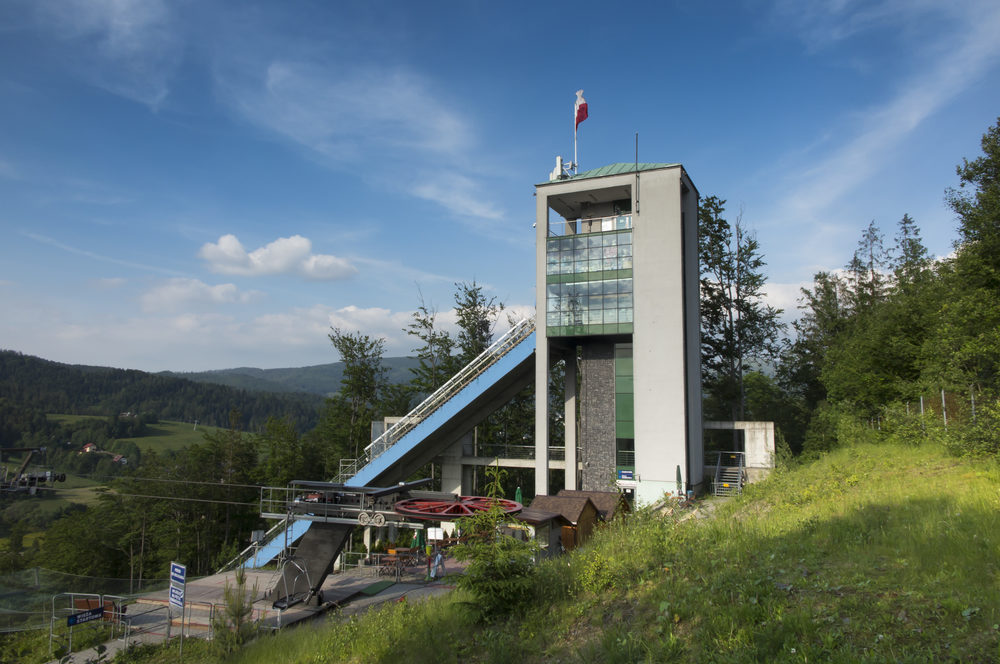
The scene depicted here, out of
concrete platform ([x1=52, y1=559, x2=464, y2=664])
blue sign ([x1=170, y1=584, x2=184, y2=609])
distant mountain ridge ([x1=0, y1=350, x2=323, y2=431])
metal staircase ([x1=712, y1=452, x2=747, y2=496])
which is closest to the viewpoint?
blue sign ([x1=170, y1=584, x2=184, y2=609])

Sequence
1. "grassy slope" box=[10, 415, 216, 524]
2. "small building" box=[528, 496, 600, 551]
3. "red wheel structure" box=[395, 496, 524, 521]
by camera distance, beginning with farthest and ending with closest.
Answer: "grassy slope" box=[10, 415, 216, 524], "small building" box=[528, 496, 600, 551], "red wheel structure" box=[395, 496, 524, 521]

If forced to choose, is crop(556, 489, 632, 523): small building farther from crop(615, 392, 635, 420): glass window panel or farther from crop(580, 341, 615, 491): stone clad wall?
crop(615, 392, 635, 420): glass window panel

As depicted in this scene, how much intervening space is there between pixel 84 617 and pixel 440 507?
31.1 ft

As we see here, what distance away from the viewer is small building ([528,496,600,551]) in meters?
19.3

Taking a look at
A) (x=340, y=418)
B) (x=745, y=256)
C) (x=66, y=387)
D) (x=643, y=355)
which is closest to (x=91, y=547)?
(x=340, y=418)

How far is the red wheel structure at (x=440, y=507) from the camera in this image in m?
14.9

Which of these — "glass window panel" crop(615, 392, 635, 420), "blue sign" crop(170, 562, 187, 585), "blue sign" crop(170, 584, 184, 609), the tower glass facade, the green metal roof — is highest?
the green metal roof

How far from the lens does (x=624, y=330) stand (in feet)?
87.9

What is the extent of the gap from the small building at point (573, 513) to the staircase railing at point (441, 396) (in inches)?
351

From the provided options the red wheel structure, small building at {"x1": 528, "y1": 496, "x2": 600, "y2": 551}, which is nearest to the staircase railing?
small building at {"x1": 528, "y1": 496, "x2": 600, "y2": 551}

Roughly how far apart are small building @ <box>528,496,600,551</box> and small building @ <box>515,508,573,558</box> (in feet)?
0.89

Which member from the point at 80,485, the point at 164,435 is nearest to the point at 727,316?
the point at 80,485

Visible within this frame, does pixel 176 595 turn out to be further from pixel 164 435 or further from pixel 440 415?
pixel 164 435

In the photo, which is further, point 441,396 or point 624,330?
point 441,396
